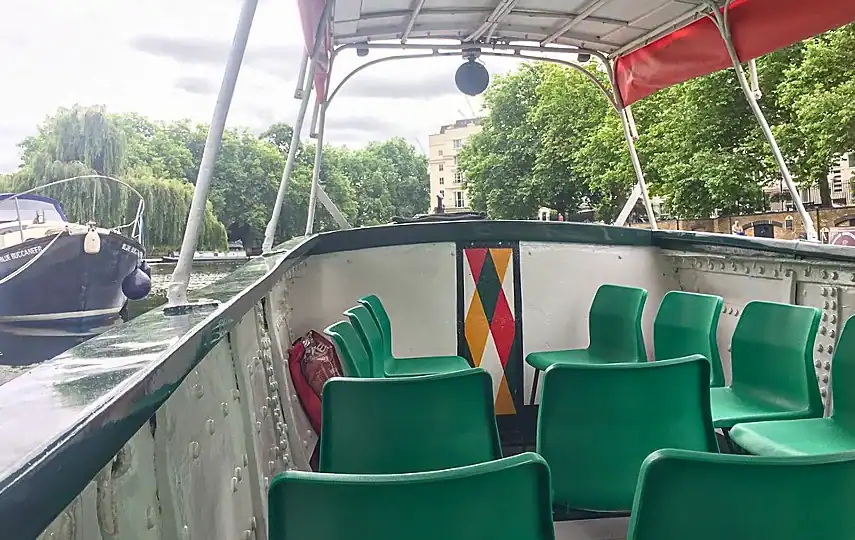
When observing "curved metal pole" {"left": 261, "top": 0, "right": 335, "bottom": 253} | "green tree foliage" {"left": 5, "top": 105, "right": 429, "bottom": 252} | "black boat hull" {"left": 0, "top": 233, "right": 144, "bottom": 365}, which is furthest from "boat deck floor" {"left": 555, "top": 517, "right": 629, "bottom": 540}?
"black boat hull" {"left": 0, "top": 233, "right": 144, "bottom": 365}

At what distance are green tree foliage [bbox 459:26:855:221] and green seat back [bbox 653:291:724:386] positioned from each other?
→ 1478cm

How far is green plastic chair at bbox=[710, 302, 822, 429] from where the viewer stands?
238 centimetres

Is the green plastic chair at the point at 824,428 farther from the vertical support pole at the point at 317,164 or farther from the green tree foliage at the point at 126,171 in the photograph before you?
the green tree foliage at the point at 126,171

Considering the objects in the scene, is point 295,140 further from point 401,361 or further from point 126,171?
point 126,171

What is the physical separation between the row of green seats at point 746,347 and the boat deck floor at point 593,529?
503mm

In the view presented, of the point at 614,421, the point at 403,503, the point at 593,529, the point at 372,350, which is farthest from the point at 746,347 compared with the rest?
the point at 403,503

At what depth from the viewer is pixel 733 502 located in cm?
97

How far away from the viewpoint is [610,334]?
3.46 metres

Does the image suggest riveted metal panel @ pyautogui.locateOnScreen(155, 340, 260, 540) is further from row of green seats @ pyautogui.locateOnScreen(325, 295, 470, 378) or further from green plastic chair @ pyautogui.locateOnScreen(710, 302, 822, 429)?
green plastic chair @ pyautogui.locateOnScreen(710, 302, 822, 429)

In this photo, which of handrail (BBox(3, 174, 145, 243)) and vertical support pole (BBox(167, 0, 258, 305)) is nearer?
vertical support pole (BBox(167, 0, 258, 305))

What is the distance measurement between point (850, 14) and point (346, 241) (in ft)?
8.01

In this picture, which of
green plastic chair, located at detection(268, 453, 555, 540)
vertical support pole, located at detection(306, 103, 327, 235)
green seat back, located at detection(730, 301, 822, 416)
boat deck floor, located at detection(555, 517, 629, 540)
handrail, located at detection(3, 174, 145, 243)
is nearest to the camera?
green plastic chair, located at detection(268, 453, 555, 540)

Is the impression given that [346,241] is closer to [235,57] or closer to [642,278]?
[642,278]

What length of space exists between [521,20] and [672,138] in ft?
57.5
